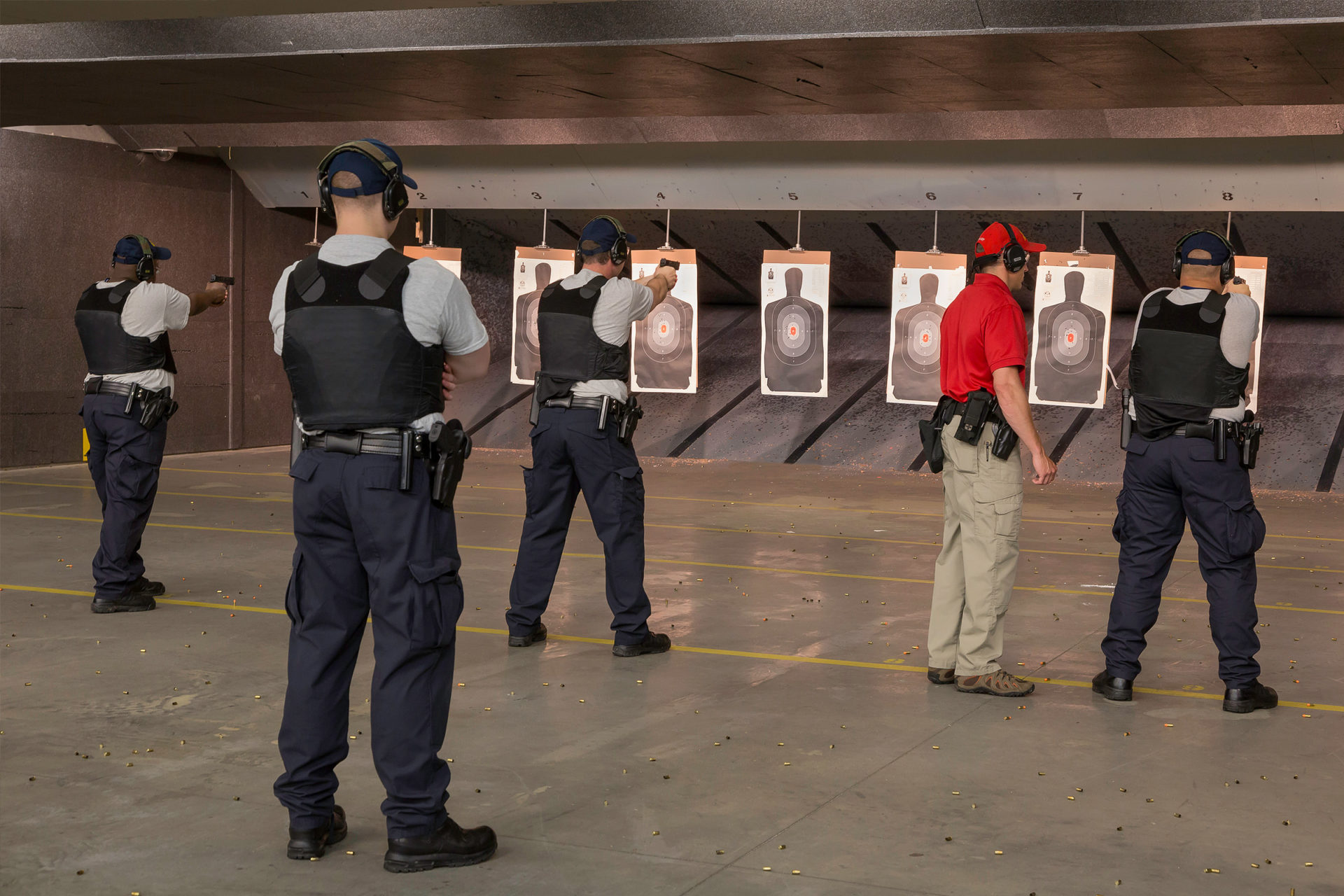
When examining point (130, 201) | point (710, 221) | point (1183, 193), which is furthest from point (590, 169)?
point (1183, 193)

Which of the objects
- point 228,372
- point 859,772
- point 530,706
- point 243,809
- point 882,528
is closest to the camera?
point 243,809

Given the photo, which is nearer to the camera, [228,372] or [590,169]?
[590,169]

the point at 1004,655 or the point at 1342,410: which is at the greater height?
the point at 1342,410

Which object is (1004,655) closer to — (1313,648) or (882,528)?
(1313,648)

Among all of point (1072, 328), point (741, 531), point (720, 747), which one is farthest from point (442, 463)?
point (1072, 328)

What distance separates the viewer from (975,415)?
4.17 metres

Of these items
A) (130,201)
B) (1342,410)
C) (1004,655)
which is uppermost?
(130,201)

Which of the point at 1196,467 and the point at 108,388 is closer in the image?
the point at 1196,467

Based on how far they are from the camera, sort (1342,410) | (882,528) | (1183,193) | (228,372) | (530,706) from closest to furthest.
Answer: (530,706) → (882,528) → (1183,193) → (1342,410) → (228,372)

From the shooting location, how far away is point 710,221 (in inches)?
500

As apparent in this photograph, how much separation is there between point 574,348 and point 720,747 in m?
1.72

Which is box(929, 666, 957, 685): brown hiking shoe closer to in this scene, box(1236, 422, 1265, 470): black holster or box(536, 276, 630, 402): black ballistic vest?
box(1236, 422, 1265, 470): black holster

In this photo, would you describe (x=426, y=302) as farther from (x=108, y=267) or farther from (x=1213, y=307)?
(x=108, y=267)

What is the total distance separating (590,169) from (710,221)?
2068mm
